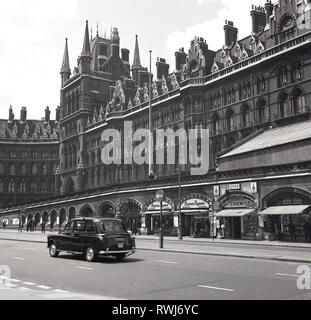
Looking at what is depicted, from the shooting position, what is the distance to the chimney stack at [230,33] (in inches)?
2382

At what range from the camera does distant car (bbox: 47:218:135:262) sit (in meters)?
19.0

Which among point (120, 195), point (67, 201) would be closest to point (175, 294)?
point (120, 195)

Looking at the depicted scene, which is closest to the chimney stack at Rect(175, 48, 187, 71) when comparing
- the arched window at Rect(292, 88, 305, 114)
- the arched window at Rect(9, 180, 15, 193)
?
the arched window at Rect(292, 88, 305, 114)

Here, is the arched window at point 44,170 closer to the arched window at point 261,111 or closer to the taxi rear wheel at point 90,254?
the arched window at point 261,111

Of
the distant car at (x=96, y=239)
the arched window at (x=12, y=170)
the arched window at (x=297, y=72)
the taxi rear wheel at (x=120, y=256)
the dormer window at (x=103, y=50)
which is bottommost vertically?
the taxi rear wheel at (x=120, y=256)

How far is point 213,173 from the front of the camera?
42.6 m

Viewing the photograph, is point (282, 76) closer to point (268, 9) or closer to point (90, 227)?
point (268, 9)

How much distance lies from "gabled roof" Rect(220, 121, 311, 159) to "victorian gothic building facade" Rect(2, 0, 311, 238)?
3.36ft

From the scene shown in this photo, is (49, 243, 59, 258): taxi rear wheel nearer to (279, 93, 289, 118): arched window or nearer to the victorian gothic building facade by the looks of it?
the victorian gothic building facade

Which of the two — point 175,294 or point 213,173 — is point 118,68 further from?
point 175,294

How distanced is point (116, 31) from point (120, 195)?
5077cm

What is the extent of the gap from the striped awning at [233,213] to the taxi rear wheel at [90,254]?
A: 20.6 meters

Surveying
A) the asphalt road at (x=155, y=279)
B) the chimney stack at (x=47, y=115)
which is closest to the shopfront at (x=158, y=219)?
the asphalt road at (x=155, y=279)
